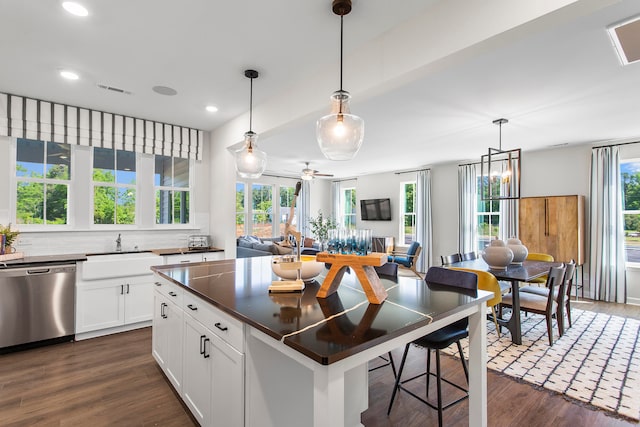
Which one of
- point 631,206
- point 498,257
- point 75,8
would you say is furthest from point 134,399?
point 631,206

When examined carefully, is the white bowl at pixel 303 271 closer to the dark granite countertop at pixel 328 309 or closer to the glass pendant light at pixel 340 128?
the dark granite countertop at pixel 328 309

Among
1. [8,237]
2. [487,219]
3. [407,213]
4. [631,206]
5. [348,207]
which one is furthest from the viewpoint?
[348,207]

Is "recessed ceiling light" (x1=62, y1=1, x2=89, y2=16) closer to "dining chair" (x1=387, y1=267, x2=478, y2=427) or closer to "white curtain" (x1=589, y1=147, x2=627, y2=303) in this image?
"dining chair" (x1=387, y1=267, x2=478, y2=427)

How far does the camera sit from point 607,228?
16.9 feet

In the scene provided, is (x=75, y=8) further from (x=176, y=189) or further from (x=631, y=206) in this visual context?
(x=631, y=206)

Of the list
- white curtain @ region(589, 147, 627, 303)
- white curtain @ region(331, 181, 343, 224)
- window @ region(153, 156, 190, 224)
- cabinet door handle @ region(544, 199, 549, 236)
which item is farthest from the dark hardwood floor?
white curtain @ region(331, 181, 343, 224)

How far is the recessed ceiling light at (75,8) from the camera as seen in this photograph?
2.05m

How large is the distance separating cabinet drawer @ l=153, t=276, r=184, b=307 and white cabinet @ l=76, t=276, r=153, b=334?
1.32 m

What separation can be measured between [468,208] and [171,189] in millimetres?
6068

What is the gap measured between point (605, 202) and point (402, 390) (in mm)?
5227

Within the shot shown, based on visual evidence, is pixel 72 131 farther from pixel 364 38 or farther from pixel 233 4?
pixel 364 38

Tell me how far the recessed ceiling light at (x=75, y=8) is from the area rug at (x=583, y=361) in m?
4.22

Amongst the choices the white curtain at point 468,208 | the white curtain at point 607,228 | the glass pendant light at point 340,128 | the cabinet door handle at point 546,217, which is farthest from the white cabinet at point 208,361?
the white curtain at point 468,208

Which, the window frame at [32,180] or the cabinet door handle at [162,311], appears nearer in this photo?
the cabinet door handle at [162,311]
